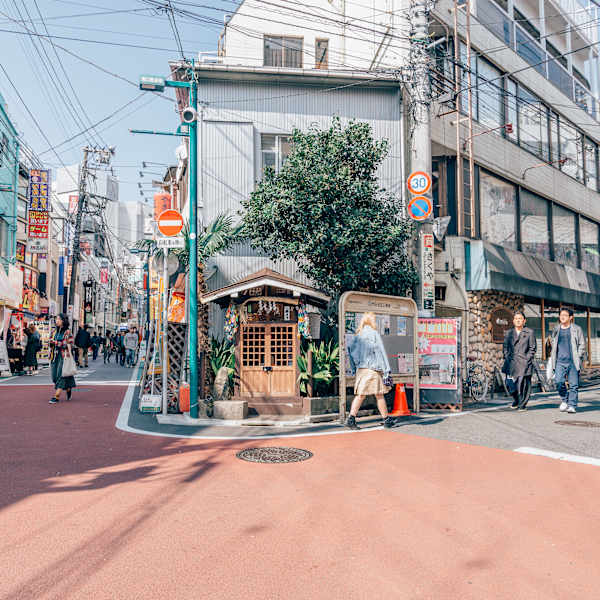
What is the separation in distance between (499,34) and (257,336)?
52.2 feet

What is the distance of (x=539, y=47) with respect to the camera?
24.1 m

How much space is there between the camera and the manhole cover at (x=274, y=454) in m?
7.02

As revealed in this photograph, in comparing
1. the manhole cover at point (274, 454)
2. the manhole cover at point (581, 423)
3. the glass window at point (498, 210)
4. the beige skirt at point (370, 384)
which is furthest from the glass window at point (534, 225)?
the manhole cover at point (274, 454)

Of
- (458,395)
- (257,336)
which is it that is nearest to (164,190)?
(257,336)

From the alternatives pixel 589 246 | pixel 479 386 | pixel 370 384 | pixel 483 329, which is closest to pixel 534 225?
pixel 589 246

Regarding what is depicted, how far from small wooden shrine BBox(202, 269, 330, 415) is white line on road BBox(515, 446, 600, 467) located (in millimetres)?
4934

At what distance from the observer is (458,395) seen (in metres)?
11.8

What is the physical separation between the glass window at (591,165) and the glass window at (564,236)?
3.30 metres

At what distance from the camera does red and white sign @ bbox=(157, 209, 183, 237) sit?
35.5 feet

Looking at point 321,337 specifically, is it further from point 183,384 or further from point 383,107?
point 383,107

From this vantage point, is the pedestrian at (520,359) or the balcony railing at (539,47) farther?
→ the balcony railing at (539,47)

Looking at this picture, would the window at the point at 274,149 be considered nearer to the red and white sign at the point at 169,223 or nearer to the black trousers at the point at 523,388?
the red and white sign at the point at 169,223

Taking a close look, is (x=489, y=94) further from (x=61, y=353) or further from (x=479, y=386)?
(x=61, y=353)

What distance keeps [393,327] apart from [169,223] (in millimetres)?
4839
